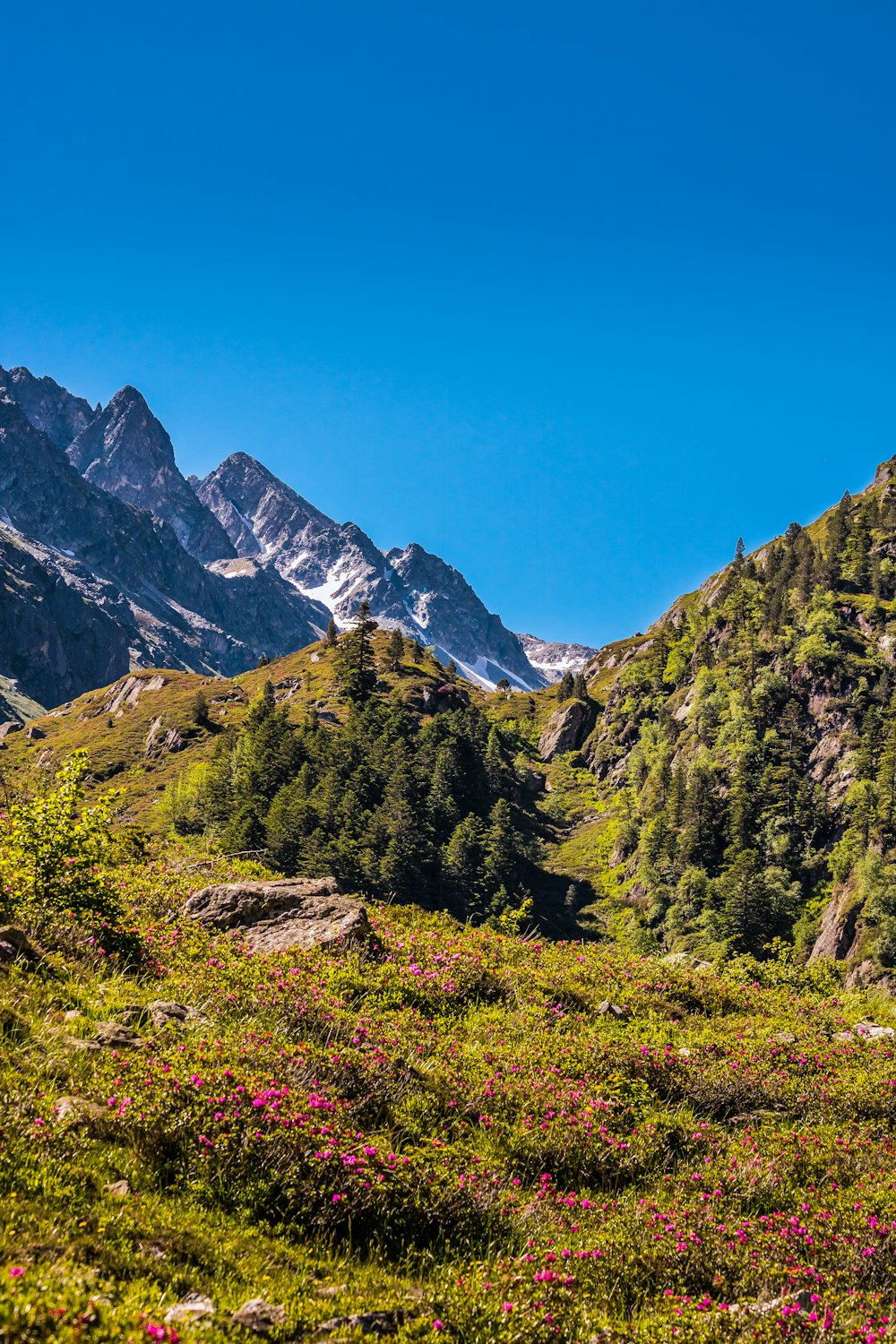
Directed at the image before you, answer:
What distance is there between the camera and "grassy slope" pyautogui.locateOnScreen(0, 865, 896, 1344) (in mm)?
5766

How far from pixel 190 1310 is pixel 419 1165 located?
3238mm

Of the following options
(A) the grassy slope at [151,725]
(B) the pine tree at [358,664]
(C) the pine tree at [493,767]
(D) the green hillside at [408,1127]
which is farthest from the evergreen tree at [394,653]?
(D) the green hillside at [408,1127]

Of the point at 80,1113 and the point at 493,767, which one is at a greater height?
the point at 493,767

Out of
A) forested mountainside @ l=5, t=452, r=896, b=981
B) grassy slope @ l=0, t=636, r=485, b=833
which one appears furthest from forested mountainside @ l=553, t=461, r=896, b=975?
grassy slope @ l=0, t=636, r=485, b=833

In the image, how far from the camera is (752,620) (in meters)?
173

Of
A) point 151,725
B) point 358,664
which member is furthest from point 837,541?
point 151,725

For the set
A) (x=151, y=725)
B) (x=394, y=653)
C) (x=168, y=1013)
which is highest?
(x=394, y=653)

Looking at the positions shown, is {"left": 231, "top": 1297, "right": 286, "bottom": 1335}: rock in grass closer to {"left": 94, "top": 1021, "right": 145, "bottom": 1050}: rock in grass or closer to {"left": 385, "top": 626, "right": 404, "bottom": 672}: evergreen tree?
{"left": 94, "top": 1021, "right": 145, "bottom": 1050}: rock in grass

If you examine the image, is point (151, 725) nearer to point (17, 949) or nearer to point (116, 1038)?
point (17, 949)

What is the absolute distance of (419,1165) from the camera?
25.3 ft

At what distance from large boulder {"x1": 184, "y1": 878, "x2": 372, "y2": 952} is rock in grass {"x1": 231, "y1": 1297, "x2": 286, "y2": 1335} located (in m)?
8.46

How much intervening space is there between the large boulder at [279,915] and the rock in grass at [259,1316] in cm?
846

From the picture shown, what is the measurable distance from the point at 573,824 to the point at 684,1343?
161 meters

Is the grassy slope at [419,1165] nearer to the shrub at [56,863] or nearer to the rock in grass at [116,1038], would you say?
the rock in grass at [116,1038]
